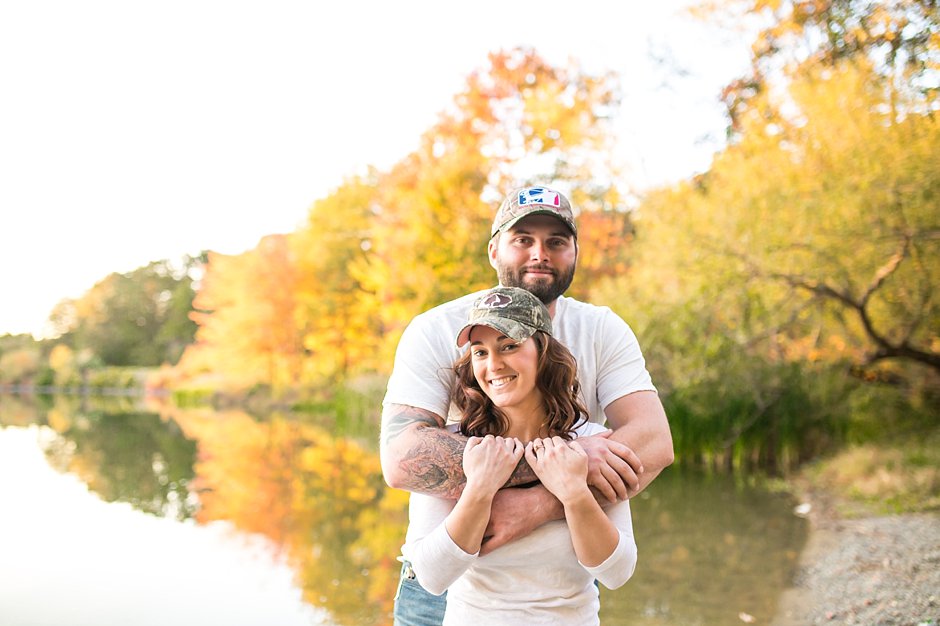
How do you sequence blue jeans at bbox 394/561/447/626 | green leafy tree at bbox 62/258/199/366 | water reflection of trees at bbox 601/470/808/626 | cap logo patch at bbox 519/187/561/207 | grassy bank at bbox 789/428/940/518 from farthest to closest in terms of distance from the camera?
green leafy tree at bbox 62/258/199/366
grassy bank at bbox 789/428/940/518
water reflection of trees at bbox 601/470/808/626
blue jeans at bbox 394/561/447/626
cap logo patch at bbox 519/187/561/207

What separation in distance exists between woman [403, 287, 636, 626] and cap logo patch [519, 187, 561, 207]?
1.26ft

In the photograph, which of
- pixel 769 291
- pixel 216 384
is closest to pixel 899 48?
pixel 769 291

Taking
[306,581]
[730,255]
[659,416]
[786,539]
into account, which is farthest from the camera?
[730,255]

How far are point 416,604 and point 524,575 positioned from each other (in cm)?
74

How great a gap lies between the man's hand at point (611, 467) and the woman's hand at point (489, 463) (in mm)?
177

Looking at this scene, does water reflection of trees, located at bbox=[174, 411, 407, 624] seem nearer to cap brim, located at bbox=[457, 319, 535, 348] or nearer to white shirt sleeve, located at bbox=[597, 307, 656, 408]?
white shirt sleeve, located at bbox=[597, 307, 656, 408]

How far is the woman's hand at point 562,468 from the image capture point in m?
1.78

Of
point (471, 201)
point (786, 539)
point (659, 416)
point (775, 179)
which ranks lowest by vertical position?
point (786, 539)

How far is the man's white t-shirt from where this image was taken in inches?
86.3

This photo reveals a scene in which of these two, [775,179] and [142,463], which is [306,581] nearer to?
[775,179]

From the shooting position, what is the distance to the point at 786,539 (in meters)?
7.67

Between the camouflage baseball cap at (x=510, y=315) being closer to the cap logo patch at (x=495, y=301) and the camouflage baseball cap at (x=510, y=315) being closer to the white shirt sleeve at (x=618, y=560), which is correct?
the cap logo patch at (x=495, y=301)

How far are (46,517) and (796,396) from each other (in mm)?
9741

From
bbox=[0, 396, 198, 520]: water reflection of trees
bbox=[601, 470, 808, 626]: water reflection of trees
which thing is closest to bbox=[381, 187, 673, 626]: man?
bbox=[601, 470, 808, 626]: water reflection of trees
